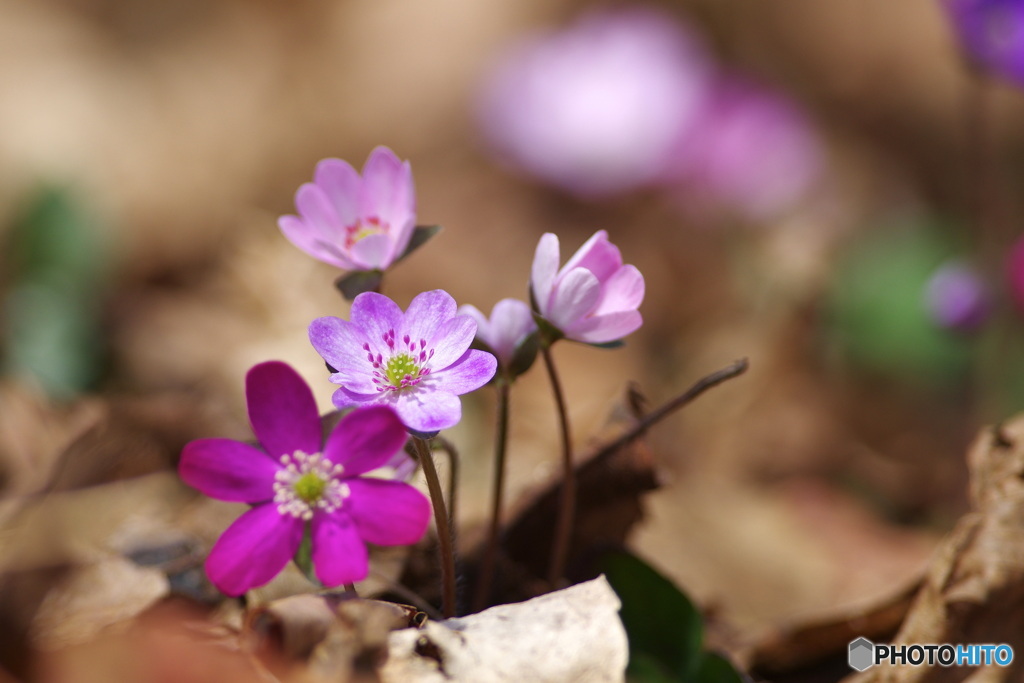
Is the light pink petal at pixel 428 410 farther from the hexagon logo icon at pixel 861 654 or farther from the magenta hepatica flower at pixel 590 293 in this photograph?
the hexagon logo icon at pixel 861 654

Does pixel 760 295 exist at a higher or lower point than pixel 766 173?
lower

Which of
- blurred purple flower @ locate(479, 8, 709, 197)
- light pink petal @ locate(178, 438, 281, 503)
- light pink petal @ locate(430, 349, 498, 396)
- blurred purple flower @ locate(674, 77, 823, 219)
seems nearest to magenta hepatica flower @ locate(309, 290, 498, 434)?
light pink petal @ locate(430, 349, 498, 396)

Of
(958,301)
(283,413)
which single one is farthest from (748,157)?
(283,413)

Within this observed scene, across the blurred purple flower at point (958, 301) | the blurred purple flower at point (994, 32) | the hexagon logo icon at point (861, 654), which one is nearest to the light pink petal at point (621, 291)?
the hexagon logo icon at point (861, 654)

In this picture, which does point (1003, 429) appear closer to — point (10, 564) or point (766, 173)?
point (10, 564)

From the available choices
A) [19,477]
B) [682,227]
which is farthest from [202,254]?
[682,227]

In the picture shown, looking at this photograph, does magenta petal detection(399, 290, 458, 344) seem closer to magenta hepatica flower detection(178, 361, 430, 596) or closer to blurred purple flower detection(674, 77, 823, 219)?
magenta hepatica flower detection(178, 361, 430, 596)

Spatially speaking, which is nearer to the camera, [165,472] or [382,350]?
[382,350]
